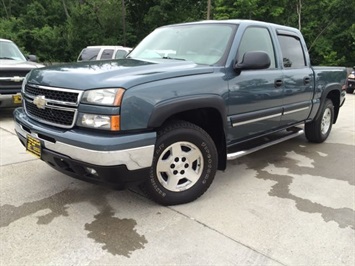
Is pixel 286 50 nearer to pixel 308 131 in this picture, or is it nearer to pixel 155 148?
pixel 308 131

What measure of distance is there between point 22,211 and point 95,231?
2.62ft

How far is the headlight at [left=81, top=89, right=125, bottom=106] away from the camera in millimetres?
2723

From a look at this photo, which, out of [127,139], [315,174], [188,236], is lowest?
[315,174]

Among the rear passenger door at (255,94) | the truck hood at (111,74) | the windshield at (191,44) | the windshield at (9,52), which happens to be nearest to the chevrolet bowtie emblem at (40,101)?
the truck hood at (111,74)

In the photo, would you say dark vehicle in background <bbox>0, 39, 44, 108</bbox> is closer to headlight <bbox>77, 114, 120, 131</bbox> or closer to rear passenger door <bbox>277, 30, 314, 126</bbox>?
headlight <bbox>77, 114, 120, 131</bbox>

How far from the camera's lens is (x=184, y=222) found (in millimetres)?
3098

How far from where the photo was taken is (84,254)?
8.41 ft

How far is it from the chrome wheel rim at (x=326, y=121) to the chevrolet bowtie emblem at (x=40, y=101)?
4657 millimetres

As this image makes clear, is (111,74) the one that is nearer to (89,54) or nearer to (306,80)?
(306,80)

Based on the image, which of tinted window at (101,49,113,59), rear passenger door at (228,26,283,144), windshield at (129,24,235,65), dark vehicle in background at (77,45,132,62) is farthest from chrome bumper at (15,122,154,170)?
tinted window at (101,49,113,59)

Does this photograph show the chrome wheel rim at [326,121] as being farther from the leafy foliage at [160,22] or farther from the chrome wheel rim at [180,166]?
the leafy foliage at [160,22]

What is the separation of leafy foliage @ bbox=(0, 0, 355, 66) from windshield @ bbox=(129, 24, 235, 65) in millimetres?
23428

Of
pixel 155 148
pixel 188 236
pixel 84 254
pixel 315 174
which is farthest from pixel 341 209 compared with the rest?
pixel 84 254

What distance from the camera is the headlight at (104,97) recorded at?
2.72m
